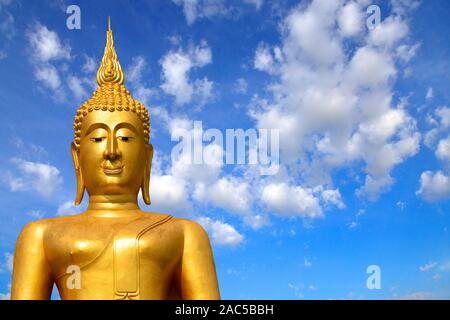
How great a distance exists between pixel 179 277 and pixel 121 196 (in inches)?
59.8

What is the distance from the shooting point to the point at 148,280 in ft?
26.5

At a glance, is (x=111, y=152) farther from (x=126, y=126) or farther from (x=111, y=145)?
(x=126, y=126)

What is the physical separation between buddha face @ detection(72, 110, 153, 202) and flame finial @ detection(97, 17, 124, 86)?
960 millimetres

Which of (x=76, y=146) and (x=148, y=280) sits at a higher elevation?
(x=76, y=146)

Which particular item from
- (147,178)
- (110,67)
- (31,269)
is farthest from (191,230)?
(110,67)

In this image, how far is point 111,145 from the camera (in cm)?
869

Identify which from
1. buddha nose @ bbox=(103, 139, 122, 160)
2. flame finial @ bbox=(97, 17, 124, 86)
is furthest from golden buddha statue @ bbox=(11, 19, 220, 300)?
flame finial @ bbox=(97, 17, 124, 86)

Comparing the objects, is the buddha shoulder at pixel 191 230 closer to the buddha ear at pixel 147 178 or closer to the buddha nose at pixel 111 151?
the buddha ear at pixel 147 178

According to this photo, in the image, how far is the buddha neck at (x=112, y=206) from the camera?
28.7ft

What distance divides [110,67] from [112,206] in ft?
8.03
